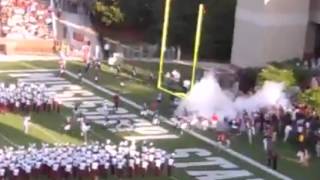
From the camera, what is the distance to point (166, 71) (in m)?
33.6

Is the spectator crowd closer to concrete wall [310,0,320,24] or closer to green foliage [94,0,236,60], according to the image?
green foliage [94,0,236,60]

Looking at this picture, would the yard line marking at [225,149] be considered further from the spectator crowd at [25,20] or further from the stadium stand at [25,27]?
the spectator crowd at [25,20]

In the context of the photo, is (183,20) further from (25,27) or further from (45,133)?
(45,133)

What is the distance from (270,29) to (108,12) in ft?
27.9

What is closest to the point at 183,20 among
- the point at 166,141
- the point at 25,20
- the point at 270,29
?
the point at 270,29

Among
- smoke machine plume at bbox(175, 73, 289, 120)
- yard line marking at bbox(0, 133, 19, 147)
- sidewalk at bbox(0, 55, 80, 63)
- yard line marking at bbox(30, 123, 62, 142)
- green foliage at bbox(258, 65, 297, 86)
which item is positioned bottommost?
yard line marking at bbox(0, 133, 19, 147)

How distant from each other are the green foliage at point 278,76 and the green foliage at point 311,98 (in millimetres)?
1695

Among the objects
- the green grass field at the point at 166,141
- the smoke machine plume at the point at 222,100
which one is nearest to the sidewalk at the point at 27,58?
the green grass field at the point at 166,141

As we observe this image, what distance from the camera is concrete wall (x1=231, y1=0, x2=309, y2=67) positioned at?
33.1 m

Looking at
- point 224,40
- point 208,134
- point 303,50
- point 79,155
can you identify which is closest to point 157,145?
point 208,134

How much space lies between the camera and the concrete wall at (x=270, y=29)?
33.1 metres

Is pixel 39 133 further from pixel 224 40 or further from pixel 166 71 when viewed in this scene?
pixel 224 40

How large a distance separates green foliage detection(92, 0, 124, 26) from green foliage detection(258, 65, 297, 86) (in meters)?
11.5

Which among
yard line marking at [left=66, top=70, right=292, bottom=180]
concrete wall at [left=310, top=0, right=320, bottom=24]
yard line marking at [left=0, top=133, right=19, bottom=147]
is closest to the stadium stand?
yard line marking at [left=66, top=70, right=292, bottom=180]
